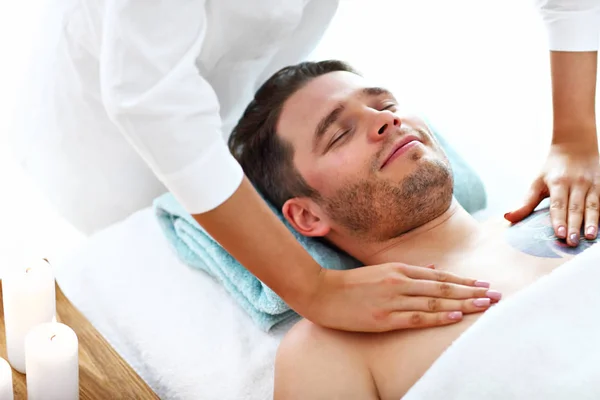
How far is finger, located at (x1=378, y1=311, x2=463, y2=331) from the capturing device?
1364mm

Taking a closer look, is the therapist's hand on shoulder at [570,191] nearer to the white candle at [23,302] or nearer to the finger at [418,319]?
the finger at [418,319]

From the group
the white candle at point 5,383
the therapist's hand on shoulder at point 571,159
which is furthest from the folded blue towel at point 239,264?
the white candle at point 5,383

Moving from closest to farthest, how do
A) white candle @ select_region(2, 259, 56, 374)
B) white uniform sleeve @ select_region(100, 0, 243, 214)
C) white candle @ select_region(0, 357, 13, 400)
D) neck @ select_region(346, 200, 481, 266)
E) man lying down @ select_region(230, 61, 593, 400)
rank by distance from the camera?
white uniform sleeve @ select_region(100, 0, 243, 214) → white candle @ select_region(0, 357, 13, 400) → man lying down @ select_region(230, 61, 593, 400) → white candle @ select_region(2, 259, 56, 374) → neck @ select_region(346, 200, 481, 266)

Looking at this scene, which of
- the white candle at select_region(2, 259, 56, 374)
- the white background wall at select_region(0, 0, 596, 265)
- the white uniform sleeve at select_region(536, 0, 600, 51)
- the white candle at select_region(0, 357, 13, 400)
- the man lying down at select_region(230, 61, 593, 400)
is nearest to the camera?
the white candle at select_region(0, 357, 13, 400)

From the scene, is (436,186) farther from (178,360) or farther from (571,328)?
(178,360)

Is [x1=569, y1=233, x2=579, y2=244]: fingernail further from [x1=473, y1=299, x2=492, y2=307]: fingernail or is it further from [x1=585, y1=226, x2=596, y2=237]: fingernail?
[x1=473, y1=299, x2=492, y2=307]: fingernail

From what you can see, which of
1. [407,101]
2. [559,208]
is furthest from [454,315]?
[407,101]

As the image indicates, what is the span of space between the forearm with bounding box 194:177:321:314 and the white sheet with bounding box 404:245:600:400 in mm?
259

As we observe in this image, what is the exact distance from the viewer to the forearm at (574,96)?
178 centimetres

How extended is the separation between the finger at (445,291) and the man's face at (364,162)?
0.92 ft

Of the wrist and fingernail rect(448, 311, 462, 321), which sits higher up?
fingernail rect(448, 311, 462, 321)

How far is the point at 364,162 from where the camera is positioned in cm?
162

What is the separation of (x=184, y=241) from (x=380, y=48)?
1.11 metres

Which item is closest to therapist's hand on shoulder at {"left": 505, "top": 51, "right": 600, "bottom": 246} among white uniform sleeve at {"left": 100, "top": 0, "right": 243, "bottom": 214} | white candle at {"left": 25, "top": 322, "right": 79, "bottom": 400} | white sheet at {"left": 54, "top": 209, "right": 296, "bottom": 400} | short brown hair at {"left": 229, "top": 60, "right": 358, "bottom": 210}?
short brown hair at {"left": 229, "top": 60, "right": 358, "bottom": 210}
